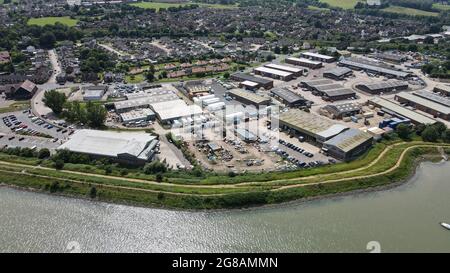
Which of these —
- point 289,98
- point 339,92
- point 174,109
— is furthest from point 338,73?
point 174,109

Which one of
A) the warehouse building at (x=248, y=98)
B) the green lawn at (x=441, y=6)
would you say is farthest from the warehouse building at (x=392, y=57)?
the green lawn at (x=441, y=6)

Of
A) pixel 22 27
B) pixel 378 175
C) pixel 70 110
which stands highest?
pixel 22 27

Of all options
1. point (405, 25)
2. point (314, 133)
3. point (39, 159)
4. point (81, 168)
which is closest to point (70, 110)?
point (39, 159)

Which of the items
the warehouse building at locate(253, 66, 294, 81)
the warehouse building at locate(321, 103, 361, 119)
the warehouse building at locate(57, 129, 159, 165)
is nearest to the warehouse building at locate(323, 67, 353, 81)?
the warehouse building at locate(253, 66, 294, 81)

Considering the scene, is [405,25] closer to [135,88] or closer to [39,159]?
[135,88]

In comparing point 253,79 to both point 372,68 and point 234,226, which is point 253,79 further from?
point 234,226

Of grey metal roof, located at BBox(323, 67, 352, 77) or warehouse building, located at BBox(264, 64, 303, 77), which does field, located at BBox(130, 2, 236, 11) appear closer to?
warehouse building, located at BBox(264, 64, 303, 77)
